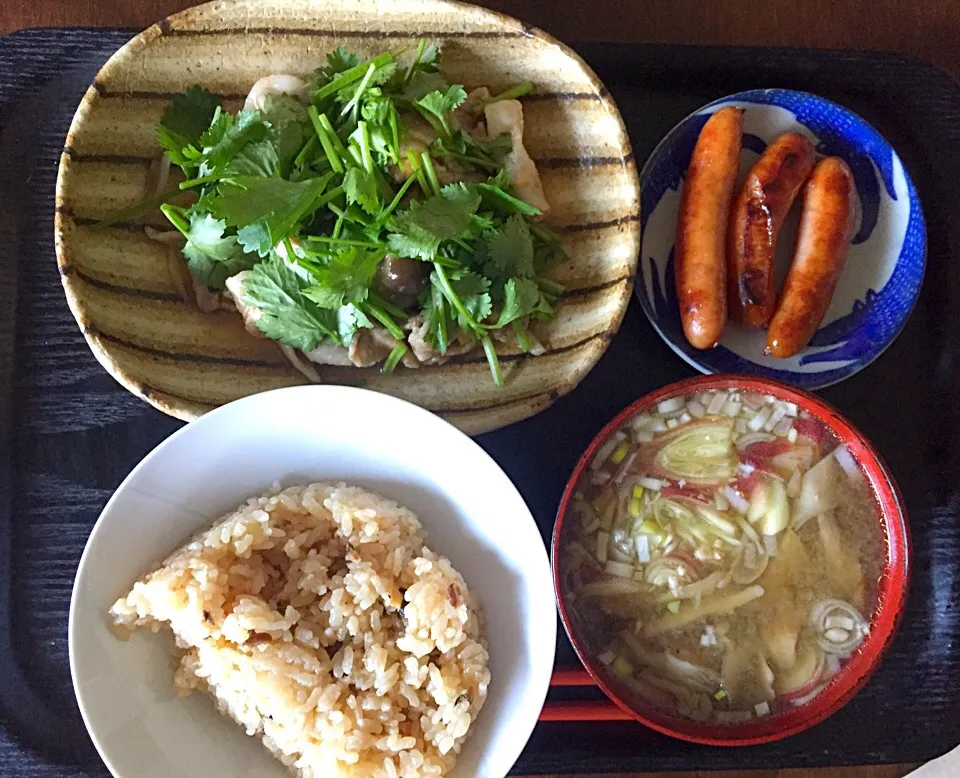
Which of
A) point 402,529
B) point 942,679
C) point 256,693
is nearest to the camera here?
point 256,693

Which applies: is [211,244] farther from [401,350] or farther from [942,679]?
[942,679]

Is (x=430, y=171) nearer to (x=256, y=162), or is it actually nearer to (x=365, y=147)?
(x=365, y=147)

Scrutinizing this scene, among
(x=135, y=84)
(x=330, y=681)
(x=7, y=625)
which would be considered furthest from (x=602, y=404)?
(x=7, y=625)

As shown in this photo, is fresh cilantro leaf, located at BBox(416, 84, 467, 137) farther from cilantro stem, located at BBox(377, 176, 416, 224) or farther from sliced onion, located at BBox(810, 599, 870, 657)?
sliced onion, located at BBox(810, 599, 870, 657)

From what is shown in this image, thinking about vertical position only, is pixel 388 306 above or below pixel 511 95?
below

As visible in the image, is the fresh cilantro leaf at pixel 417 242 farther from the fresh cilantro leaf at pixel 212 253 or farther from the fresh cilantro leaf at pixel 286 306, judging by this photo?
the fresh cilantro leaf at pixel 212 253

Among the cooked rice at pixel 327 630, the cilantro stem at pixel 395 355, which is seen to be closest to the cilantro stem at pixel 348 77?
the cilantro stem at pixel 395 355

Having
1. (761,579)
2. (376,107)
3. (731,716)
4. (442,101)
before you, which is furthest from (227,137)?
(731,716)
